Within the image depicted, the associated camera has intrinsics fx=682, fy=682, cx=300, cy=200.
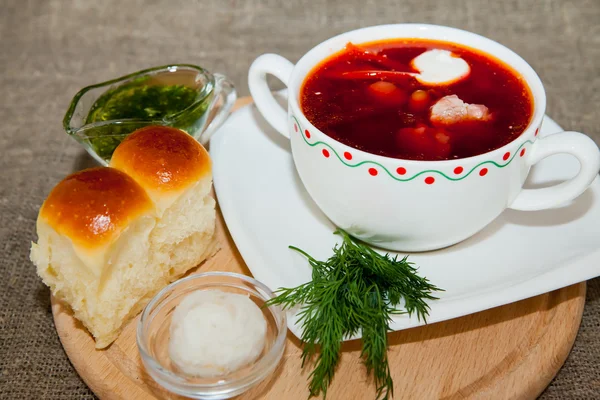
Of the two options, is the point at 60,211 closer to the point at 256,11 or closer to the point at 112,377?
the point at 112,377

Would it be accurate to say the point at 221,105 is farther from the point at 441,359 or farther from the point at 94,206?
the point at 441,359

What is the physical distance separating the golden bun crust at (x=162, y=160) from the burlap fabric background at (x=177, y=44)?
859 mm

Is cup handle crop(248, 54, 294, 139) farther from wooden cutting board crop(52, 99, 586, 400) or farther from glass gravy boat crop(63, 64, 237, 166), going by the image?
wooden cutting board crop(52, 99, 586, 400)

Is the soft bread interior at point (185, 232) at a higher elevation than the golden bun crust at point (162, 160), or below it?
below

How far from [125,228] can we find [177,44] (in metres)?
2.46

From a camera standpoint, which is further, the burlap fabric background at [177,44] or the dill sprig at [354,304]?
the burlap fabric background at [177,44]

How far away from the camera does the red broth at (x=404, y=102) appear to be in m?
2.08

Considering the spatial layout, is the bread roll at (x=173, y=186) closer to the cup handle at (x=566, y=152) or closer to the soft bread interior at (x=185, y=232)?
the soft bread interior at (x=185, y=232)

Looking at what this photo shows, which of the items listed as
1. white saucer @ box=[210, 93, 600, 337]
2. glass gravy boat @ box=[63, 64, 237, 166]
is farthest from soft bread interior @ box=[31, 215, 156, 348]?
glass gravy boat @ box=[63, 64, 237, 166]

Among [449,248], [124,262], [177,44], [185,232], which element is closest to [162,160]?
[185,232]

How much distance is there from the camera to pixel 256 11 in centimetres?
447

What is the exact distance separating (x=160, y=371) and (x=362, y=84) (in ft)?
3.76

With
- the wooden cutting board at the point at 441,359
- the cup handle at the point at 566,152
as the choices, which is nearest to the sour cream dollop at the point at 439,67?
the cup handle at the point at 566,152

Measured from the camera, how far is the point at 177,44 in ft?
13.9
